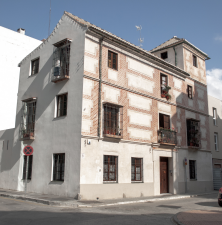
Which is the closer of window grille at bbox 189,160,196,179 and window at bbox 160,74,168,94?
window at bbox 160,74,168,94

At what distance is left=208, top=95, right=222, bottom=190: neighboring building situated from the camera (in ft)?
84.8

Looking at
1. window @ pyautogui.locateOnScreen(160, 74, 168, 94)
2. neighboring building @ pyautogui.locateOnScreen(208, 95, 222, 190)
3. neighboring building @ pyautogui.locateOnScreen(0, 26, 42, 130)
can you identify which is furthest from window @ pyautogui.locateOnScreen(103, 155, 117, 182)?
neighboring building @ pyautogui.locateOnScreen(0, 26, 42, 130)

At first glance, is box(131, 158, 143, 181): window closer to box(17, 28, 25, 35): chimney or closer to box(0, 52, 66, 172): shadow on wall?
box(0, 52, 66, 172): shadow on wall

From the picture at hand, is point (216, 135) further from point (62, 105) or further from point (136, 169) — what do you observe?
point (62, 105)

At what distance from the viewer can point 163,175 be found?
20672mm

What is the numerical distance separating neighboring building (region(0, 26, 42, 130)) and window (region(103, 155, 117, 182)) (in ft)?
48.2

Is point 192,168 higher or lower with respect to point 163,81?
lower

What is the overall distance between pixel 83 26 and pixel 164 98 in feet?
29.5

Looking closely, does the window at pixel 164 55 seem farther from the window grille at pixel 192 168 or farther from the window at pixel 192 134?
the window grille at pixel 192 168

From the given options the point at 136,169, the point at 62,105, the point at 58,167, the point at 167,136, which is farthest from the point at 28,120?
the point at 167,136

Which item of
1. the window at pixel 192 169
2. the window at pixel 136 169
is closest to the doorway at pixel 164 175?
the window at pixel 136 169

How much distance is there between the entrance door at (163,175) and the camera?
2038 centimetres

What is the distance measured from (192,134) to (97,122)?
10822mm

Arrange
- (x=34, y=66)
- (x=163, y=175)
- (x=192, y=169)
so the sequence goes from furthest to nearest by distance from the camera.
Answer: (x=192, y=169) < (x=163, y=175) < (x=34, y=66)
